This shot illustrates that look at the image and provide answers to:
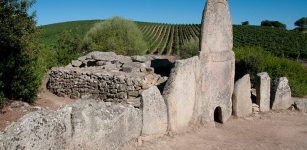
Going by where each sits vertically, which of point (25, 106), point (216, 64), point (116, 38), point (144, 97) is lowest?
point (25, 106)

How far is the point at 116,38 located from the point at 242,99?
1958 centimetres

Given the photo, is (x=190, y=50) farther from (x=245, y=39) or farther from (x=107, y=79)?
(x=245, y=39)

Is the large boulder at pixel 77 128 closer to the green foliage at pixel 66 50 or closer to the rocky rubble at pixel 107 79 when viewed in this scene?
the rocky rubble at pixel 107 79

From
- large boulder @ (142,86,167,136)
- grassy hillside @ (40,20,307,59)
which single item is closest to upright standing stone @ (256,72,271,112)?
large boulder @ (142,86,167,136)

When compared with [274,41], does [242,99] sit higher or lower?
lower

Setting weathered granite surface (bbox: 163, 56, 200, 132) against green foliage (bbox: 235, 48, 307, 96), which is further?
green foliage (bbox: 235, 48, 307, 96)

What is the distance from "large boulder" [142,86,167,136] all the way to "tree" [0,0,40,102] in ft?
19.2

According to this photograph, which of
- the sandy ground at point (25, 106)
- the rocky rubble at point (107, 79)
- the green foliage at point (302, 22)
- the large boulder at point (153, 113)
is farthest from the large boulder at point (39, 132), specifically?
the green foliage at point (302, 22)

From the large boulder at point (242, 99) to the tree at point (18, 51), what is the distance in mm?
6872

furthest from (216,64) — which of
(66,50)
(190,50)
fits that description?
(190,50)

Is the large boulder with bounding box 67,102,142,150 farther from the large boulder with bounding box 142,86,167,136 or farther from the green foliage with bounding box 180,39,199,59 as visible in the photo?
the green foliage with bounding box 180,39,199,59

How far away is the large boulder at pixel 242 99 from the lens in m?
12.9

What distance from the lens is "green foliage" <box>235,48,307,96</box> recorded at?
17.9 m

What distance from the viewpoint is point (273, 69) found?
1902cm
